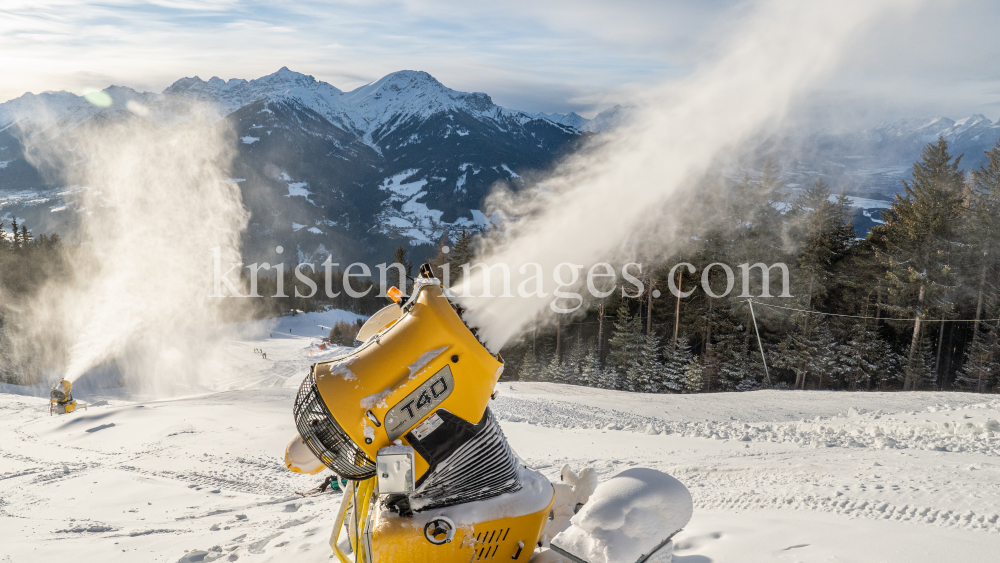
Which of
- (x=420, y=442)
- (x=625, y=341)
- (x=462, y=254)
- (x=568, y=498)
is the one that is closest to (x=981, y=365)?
(x=625, y=341)

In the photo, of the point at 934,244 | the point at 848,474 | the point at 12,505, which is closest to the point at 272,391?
the point at 12,505

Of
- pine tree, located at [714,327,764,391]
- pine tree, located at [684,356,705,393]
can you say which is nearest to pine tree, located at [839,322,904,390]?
pine tree, located at [714,327,764,391]

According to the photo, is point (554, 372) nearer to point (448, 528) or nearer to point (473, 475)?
point (473, 475)

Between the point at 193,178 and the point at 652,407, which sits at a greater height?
the point at 193,178

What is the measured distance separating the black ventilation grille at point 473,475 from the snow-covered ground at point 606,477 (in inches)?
58.7

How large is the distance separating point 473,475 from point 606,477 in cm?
462

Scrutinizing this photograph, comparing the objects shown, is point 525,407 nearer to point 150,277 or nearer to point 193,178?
point 150,277

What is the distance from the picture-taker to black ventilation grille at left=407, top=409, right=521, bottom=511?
2719 millimetres

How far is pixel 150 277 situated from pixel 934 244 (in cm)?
Answer: 5114

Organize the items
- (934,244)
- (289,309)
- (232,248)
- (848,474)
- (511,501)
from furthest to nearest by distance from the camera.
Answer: (289,309) < (232,248) < (934,244) < (848,474) < (511,501)

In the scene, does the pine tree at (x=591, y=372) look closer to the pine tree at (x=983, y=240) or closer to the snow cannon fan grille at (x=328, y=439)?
the pine tree at (x=983, y=240)

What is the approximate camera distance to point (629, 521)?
2447 millimetres

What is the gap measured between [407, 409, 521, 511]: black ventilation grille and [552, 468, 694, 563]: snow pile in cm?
46

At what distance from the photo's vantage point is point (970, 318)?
29312mm
